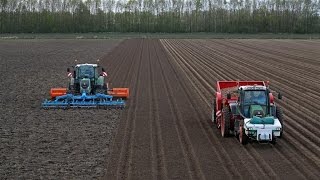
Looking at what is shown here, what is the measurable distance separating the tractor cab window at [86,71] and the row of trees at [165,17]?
106m

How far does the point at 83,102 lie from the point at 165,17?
400 ft

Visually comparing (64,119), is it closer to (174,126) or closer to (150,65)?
(174,126)

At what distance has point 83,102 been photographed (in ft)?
73.9

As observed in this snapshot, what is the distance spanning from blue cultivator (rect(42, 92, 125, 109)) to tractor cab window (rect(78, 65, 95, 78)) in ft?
4.26

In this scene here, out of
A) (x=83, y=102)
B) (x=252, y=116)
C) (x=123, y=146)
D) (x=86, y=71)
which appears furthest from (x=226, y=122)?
(x=86, y=71)

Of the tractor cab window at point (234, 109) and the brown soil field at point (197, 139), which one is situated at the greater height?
the tractor cab window at point (234, 109)

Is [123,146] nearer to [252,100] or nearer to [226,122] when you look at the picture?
[226,122]

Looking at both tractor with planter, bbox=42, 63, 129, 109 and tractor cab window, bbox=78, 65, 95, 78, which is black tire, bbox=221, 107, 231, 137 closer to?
tractor with planter, bbox=42, 63, 129, 109

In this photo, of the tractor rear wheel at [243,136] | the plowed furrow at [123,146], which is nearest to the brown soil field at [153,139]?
the plowed furrow at [123,146]

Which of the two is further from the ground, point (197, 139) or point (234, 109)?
point (234, 109)

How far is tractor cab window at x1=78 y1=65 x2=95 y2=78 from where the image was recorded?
2421 centimetres

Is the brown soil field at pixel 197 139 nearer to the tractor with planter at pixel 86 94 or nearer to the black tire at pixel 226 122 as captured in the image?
the black tire at pixel 226 122

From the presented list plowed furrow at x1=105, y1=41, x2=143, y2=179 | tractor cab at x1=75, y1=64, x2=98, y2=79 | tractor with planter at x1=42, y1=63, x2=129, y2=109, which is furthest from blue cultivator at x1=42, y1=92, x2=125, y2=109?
tractor cab at x1=75, y1=64, x2=98, y2=79

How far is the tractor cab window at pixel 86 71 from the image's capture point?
24.2 metres
